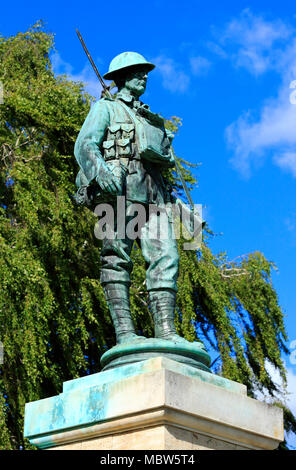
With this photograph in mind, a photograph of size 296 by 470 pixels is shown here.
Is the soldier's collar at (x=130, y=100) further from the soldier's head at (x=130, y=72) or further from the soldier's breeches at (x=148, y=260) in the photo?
the soldier's breeches at (x=148, y=260)

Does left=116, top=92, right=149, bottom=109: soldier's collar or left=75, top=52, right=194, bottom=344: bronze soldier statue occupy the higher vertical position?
left=116, top=92, right=149, bottom=109: soldier's collar

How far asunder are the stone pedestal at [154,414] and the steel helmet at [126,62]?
6.23ft

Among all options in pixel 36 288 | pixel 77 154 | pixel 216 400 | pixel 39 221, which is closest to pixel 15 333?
pixel 36 288

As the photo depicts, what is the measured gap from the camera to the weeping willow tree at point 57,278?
9.99 m

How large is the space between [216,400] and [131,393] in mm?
458

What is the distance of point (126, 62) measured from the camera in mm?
4586

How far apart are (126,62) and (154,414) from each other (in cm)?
222

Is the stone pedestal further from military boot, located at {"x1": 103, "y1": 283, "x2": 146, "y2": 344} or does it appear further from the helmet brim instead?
the helmet brim

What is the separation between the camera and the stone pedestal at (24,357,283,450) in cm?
351

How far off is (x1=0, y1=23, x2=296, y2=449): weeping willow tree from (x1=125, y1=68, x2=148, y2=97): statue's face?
5.53m

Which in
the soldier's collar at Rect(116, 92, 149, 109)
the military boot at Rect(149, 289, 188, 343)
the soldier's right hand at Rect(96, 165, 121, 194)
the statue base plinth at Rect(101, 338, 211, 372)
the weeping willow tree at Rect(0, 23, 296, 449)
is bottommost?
the statue base plinth at Rect(101, 338, 211, 372)

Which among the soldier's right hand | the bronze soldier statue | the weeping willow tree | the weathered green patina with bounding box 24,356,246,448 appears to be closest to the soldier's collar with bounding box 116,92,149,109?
the bronze soldier statue
